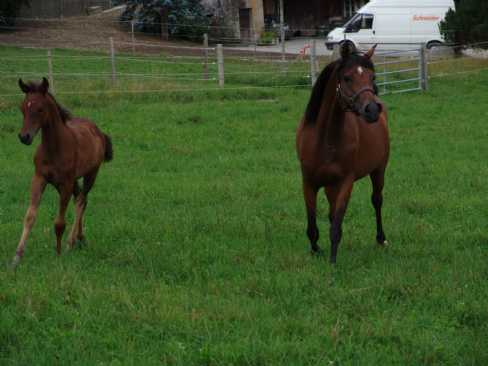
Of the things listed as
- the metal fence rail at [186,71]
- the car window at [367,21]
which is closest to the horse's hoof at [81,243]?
the metal fence rail at [186,71]

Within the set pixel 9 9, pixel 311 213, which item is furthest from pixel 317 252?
pixel 9 9

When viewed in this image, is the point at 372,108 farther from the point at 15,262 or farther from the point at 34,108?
the point at 15,262

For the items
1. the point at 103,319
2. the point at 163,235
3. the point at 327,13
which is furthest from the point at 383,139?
the point at 327,13

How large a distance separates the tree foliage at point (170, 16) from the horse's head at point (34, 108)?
115ft

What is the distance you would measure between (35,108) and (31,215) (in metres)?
1.03

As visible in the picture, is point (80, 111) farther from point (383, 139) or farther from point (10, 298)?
point (10, 298)

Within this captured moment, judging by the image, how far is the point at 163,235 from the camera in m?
8.77

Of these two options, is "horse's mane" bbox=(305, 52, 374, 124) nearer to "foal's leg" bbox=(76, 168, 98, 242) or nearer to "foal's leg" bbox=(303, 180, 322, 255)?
"foal's leg" bbox=(303, 180, 322, 255)

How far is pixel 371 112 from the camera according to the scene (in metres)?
6.74

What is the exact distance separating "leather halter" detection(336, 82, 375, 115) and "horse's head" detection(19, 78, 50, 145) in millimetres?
2779

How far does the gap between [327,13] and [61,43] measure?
81.9ft

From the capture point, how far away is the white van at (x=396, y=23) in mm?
39312

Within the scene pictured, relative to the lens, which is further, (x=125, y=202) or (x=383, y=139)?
(x=125, y=202)

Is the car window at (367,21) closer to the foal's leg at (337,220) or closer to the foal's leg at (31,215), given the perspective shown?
the foal's leg at (337,220)
